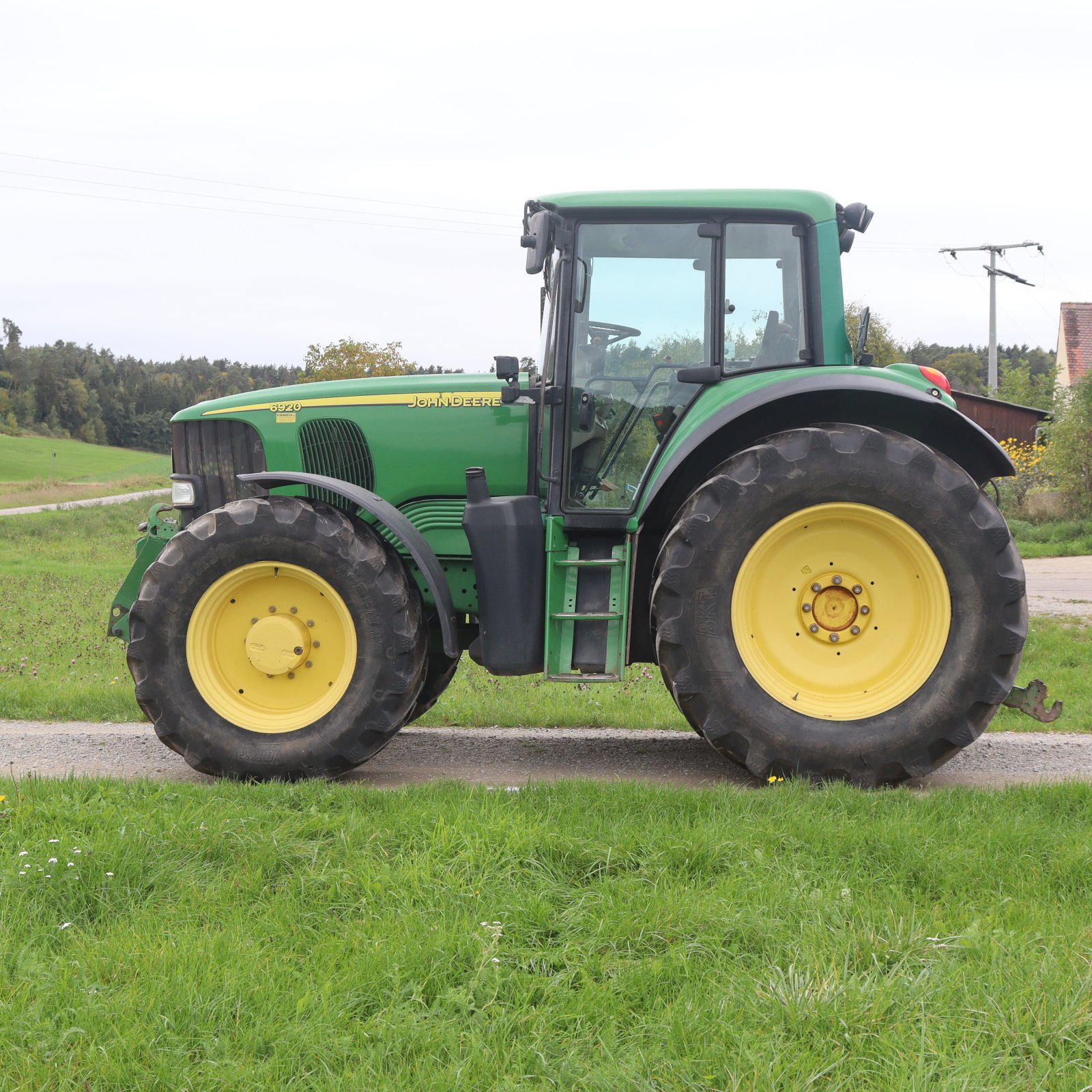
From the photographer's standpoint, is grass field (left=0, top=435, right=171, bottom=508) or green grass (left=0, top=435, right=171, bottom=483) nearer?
grass field (left=0, top=435, right=171, bottom=508)

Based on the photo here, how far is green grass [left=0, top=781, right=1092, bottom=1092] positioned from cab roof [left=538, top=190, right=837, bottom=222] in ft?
8.93

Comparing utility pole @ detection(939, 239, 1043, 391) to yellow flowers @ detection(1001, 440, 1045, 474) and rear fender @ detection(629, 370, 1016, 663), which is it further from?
rear fender @ detection(629, 370, 1016, 663)

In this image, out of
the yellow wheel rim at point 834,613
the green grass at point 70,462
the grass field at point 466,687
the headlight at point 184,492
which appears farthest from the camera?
the green grass at point 70,462

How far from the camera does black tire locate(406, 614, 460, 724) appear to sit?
562 cm

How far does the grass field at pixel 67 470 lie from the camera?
4138cm

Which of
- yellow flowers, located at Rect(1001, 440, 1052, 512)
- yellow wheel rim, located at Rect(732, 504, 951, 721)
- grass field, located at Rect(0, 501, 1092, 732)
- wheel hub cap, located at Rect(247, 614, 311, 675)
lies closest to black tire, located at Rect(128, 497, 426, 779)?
wheel hub cap, located at Rect(247, 614, 311, 675)

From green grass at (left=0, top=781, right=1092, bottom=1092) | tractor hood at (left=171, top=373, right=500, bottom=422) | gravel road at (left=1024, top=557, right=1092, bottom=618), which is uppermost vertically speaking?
tractor hood at (left=171, top=373, right=500, bottom=422)

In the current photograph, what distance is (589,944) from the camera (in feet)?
10.2

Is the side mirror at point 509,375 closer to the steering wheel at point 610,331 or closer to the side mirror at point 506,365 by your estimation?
the side mirror at point 506,365

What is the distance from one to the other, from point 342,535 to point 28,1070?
8.97ft

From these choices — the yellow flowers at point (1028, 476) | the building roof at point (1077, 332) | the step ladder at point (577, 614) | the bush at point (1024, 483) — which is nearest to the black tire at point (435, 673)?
the step ladder at point (577, 614)

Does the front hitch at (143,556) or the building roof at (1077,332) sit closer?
the front hitch at (143,556)

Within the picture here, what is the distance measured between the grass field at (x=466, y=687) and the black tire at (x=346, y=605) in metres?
2.01

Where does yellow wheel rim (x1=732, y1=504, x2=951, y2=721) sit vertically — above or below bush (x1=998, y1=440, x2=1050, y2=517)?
below
